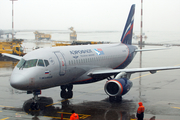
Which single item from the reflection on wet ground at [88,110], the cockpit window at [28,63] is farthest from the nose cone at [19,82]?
the reflection on wet ground at [88,110]

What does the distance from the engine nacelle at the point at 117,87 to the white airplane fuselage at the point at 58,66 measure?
7.68 feet

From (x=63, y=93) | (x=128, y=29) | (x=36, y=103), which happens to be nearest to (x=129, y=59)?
(x=128, y=29)

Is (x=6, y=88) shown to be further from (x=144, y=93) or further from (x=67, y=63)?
(x=144, y=93)

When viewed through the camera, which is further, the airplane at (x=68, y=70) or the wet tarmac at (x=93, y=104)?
the airplane at (x=68, y=70)

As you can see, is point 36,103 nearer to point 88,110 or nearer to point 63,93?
point 88,110

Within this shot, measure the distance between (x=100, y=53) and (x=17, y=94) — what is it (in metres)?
8.46

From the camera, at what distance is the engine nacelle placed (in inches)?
710

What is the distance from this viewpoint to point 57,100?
62.8ft

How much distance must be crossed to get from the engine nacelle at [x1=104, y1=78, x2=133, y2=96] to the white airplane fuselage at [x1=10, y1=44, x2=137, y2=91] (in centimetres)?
234

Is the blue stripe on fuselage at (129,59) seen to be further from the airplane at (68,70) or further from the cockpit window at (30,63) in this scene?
the cockpit window at (30,63)

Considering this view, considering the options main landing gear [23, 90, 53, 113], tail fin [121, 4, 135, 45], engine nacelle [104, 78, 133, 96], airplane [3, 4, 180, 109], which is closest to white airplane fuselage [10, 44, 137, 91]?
airplane [3, 4, 180, 109]

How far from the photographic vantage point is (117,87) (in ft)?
61.1

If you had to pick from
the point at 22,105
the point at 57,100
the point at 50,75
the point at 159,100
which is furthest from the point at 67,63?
the point at 159,100

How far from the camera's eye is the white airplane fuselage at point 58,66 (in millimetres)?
15414
